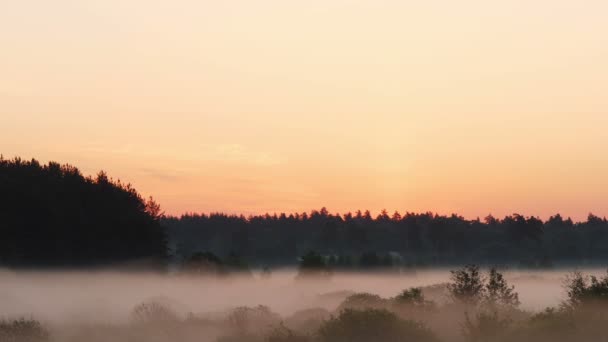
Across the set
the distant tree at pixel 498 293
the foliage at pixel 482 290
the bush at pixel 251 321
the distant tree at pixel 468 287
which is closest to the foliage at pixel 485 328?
the foliage at pixel 482 290

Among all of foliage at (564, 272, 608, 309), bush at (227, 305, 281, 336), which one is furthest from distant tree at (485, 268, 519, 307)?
bush at (227, 305, 281, 336)

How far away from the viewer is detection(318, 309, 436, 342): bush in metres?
51.8

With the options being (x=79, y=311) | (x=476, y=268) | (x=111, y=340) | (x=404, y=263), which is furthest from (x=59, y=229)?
(x=404, y=263)

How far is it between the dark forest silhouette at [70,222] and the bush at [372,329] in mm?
55058

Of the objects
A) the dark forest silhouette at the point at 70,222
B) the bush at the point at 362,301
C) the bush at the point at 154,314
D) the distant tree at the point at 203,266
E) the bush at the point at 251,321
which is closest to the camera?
the bush at the point at 251,321

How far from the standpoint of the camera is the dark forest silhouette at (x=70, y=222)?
100 m

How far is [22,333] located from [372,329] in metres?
27.3

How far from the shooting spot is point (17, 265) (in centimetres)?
Answer: 10044

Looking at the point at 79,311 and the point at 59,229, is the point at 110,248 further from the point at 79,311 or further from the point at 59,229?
the point at 79,311

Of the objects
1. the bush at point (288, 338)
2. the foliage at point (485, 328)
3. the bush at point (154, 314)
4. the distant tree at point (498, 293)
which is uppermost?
the distant tree at point (498, 293)

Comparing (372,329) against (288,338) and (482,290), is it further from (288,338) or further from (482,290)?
(482,290)

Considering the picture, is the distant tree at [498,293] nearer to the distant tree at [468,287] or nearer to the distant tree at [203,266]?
the distant tree at [468,287]

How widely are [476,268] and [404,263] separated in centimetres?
12722

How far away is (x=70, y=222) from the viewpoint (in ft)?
337
